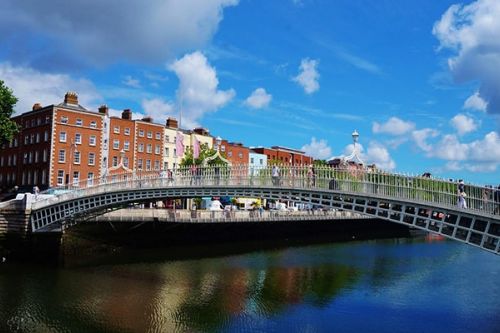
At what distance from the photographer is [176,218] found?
117ft

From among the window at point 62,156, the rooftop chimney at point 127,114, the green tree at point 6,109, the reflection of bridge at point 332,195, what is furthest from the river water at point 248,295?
the rooftop chimney at point 127,114

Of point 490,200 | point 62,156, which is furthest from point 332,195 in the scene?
point 62,156

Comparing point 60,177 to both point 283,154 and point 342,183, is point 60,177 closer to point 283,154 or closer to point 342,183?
point 342,183

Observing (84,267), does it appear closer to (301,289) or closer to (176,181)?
(176,181)

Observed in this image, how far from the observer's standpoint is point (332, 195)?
61.3 feet

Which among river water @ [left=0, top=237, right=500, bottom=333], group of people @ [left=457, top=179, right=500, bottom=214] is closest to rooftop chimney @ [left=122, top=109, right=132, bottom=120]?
river water @ [left=0, top=237, right=500, bottom=333]

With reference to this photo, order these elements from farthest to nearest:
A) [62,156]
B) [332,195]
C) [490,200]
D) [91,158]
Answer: [91,158], [62,156], [332,195], [490,200]

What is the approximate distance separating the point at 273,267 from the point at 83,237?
474 inches

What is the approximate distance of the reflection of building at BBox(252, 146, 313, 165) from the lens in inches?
3031

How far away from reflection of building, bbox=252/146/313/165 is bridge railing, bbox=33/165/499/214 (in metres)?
49.8

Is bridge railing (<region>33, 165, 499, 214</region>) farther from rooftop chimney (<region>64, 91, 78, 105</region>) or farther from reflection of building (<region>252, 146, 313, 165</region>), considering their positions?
reflection of building (<region>252, 146, 313, 165</region>)

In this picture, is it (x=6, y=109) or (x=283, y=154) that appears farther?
(x=283, y=154)

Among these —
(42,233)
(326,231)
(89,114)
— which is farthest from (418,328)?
(89,114)

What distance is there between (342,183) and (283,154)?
62.0 metres
